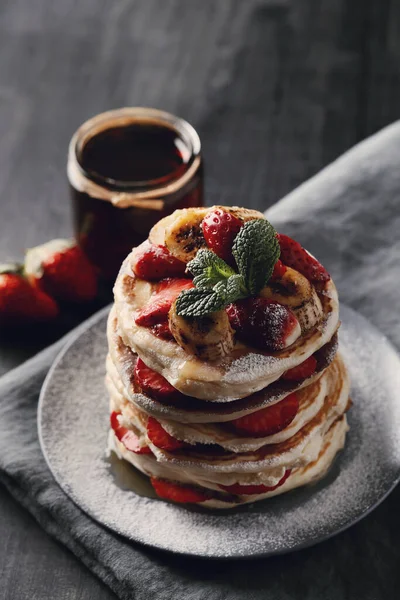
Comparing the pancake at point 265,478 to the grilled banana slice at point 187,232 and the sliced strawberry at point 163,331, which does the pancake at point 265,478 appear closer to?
the sliced strawberry at point 163,331

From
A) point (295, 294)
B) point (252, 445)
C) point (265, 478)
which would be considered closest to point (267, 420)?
point (252, 445)

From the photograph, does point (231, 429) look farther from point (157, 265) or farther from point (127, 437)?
point (157, 265)

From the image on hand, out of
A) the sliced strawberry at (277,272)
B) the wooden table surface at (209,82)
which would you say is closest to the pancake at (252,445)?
the sliced strawberry at (277,272)

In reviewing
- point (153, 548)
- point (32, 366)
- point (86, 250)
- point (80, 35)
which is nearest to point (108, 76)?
point (80, 35)

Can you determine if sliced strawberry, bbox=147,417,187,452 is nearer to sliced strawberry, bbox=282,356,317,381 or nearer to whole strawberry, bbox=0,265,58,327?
sliced strawberry, bbox=282,356,317,381

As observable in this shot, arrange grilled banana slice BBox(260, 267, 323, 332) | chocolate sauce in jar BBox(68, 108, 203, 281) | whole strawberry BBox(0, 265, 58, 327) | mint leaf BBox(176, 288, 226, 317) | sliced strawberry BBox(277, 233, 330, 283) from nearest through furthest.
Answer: mint leaf BBox(176, 288, 226, 317), grilled banana slice BBox(260, 267, 323, 332), sliced strawberry BBox(277, 233, 330, 283), chocolate sauce in jar BBox(68, 108, 203, 281), whole strawberry BBox(0, 265, 58, 327)

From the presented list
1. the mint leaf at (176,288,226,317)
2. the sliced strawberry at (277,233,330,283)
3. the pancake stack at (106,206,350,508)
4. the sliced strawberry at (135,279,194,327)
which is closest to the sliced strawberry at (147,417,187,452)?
the pancake stack at (106,206,350,508)

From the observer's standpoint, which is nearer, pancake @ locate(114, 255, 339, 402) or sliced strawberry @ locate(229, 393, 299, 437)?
pancake @ locate(114, 255, 339, 402)

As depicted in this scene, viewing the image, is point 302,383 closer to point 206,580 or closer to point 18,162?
point 206,580
